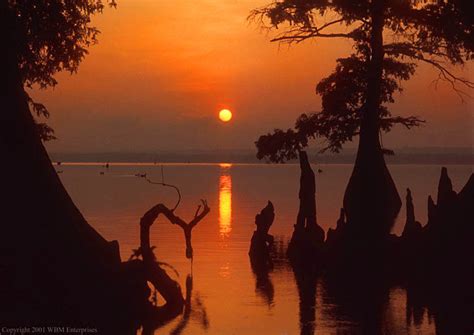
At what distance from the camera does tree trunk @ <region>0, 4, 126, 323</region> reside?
1820cm

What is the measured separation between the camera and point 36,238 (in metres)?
18.5

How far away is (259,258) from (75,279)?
46.6 feet

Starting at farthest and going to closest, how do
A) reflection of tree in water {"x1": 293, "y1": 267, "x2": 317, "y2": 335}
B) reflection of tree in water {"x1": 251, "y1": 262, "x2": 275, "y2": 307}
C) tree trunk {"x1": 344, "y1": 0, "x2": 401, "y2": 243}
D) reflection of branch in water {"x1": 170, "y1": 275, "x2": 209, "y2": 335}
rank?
tree trunk {"x1": 344, "y1": 0, "x2": 401, "y2": 243} → reflection of tree in water {"x1": 251, "y1": 262, "x2": 275, "y2": 307} → reflection of tree in water {"x1": 293, "y1": 267, "x2": 317, "y2": 335} → reflection of branch in water {"x1": 170, "y1": 275, "x2": 209, "y2": 335}

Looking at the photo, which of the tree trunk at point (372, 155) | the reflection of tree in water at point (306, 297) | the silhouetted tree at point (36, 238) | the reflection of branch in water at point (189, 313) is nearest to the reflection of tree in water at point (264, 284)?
the reflection of tree in water at point (306, 297)

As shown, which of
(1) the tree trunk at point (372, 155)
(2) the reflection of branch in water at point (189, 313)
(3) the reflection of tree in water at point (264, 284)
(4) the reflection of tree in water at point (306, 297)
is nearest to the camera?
(2) the reflection of branch in water at point (189, 313)

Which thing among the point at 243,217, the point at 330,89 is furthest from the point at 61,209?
the point at 243,217

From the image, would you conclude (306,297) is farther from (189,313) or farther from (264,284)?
(189,313)

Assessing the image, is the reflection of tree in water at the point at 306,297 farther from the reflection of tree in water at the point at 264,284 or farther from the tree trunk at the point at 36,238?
the tree trunk at the point at 36,238

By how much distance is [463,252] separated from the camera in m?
24.2

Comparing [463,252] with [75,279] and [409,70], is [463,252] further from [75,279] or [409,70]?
[409,70]

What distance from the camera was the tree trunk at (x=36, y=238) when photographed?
59.7 ft

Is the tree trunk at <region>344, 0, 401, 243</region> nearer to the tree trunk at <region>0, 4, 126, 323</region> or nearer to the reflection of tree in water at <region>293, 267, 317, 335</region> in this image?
the reflection of tree in water at <region>293, 267, 317, 335</region>

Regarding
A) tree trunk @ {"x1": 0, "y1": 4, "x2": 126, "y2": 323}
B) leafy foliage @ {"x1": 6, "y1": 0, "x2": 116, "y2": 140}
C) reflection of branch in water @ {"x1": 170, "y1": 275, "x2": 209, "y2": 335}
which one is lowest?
reflection of branch in water @ {"x1": 170, "y1": 275, "x2": 209, "y2": 335}

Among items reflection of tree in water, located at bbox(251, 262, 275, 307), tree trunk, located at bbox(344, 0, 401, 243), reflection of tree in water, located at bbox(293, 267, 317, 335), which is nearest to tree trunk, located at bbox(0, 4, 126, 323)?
reflection of tree in water, located at bbox(293, 267, 317, 335)
